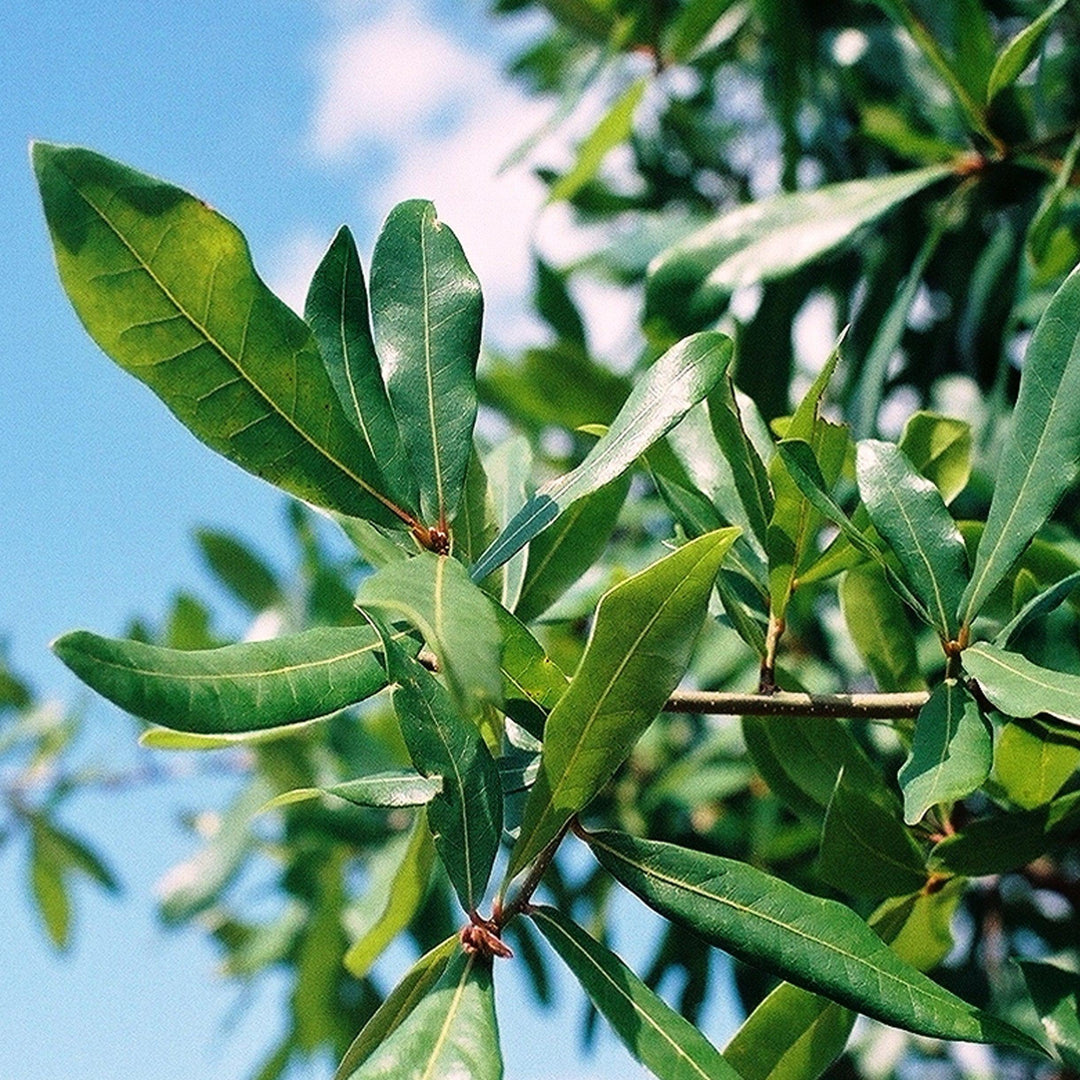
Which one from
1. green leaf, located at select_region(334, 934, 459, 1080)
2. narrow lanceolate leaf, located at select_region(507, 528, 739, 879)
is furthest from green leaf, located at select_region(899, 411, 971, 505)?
green leaf, located at select_region(334, 934, 459, 1080)

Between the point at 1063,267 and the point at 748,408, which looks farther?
the point at 1063,267

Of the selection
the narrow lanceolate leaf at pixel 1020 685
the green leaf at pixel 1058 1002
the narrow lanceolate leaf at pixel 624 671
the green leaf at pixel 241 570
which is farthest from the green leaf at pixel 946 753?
the green leaf at pixel 241 570

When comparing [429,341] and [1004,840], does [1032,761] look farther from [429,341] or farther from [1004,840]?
[429,341]

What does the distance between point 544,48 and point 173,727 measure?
183cm

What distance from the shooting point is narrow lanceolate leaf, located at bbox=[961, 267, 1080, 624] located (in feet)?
2.25

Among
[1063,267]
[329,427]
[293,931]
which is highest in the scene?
[329,427]

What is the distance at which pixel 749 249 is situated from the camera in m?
1.29

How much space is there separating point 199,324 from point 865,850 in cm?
45

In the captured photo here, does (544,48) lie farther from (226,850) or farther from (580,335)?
(226,850)

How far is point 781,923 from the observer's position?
2.12 ft

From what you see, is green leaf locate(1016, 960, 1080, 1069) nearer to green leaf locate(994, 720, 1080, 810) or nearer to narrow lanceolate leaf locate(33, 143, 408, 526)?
green leaf locate(994, 720, 1080, 810)

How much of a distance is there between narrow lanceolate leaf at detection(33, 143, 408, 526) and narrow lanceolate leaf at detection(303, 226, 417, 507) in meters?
0.02

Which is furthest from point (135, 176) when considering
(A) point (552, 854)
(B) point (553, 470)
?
(B) point (553, 470)

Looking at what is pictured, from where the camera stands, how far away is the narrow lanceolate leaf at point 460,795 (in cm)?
65
